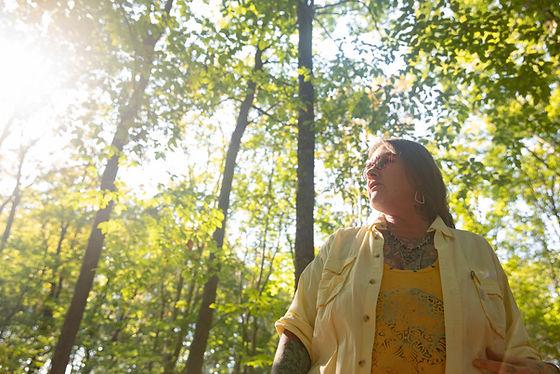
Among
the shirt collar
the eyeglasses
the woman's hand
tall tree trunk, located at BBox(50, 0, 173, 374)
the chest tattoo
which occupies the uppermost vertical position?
tall tree trunk, located at BBox(50, 0, 173, 374)

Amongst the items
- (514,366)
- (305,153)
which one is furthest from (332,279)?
(305,153)

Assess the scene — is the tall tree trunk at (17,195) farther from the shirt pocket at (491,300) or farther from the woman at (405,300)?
the shirt pocket at (491,300)

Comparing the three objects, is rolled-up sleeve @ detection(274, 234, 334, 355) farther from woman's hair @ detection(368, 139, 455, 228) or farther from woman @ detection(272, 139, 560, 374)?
woman's hair @ detection(368, 139, 455, 228)

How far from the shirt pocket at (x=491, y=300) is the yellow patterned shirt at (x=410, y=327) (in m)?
0.19

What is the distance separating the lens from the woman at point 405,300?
1.76 m

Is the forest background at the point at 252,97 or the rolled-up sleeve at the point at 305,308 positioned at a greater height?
the forest background at the point at 252,97

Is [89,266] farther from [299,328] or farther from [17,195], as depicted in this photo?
[17,195]

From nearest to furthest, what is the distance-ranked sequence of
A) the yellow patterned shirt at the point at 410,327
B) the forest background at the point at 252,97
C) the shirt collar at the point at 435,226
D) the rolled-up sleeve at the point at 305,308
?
1. the yellow patterned shirt at the point at 410,327
2. the rolled-up sleeve at the point at 305,308
3. the shirt collar at the point at 435,226
4. the forest background at the point at 252,97

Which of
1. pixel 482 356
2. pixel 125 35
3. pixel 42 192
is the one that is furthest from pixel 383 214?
pixel 42 192

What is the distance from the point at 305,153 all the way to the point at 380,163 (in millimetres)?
4215

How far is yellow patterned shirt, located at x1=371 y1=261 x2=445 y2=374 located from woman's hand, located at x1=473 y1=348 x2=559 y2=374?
0.58ft

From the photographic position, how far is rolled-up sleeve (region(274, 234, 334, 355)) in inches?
76.8

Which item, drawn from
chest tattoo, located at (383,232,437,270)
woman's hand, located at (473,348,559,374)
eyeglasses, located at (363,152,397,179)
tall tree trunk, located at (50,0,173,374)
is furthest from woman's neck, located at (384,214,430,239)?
tall tree trunk, located at (50,0,173,374)

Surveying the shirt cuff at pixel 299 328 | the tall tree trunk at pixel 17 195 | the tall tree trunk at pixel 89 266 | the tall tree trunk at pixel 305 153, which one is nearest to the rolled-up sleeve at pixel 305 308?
the shirt cuff at pixel 299 328
